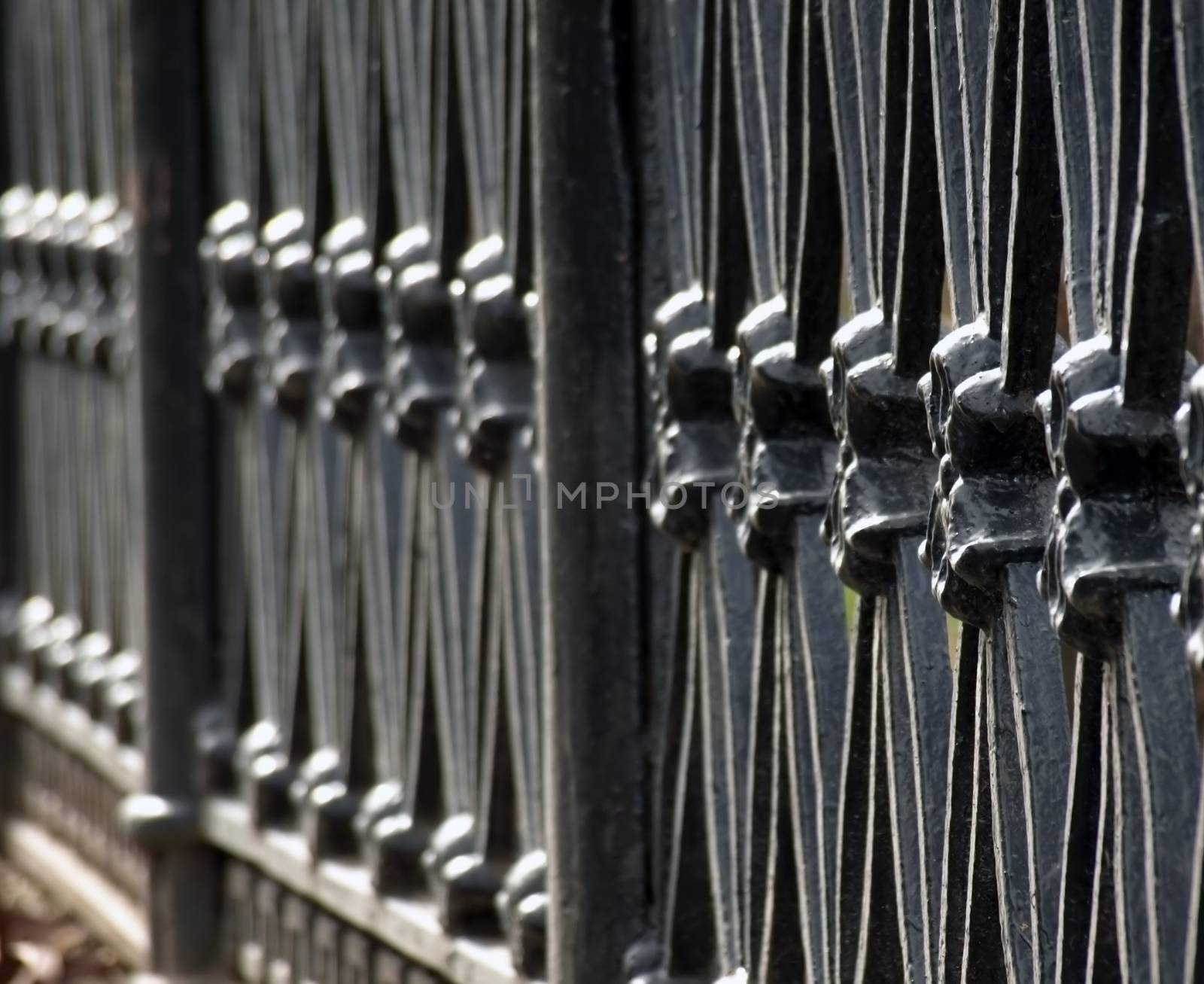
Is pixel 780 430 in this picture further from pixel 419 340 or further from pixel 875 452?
pixel 419 340

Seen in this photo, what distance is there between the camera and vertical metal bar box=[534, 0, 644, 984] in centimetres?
220

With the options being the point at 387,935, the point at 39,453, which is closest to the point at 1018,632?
the point at 387,935

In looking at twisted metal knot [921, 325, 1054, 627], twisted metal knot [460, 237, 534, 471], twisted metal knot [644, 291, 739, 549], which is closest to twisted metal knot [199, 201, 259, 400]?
twisted metal knot [460, 237, 534, 471]

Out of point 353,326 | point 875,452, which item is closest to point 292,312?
point 353,326

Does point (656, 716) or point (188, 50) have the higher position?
point (188, 50)

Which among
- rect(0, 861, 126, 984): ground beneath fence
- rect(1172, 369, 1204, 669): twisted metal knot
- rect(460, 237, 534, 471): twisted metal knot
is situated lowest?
rect(0, 861, 126, 984): ground beneath fence

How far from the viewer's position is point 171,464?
348 centimetres

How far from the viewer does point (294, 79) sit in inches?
119

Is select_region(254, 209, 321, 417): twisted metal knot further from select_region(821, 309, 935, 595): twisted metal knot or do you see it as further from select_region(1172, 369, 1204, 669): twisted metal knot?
select_region(1172, 369, 1204, 669): twisted metal knot

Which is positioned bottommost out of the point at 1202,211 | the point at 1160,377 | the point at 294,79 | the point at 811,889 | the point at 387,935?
the point at 387,935

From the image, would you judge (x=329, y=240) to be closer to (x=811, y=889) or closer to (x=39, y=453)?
(x=811, y=889)

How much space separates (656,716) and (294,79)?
4.13ft

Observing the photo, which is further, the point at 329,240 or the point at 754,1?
the point at 329,240

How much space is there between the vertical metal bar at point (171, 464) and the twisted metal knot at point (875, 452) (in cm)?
194
